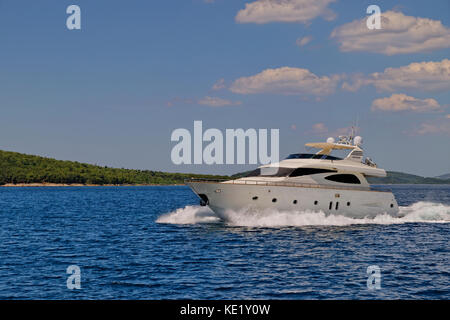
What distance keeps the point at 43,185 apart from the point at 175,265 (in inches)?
7472

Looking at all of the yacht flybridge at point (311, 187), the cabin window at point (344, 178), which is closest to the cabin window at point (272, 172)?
the yacht flybridge at point (311, 187)

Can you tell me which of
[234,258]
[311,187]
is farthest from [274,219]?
[234,258]

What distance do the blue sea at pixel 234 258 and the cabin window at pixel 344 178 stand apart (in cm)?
287

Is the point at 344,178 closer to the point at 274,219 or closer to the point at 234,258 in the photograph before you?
the point at 274,219

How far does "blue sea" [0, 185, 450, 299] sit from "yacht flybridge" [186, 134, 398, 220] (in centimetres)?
84

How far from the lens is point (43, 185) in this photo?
195 meters

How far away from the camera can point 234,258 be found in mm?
21328

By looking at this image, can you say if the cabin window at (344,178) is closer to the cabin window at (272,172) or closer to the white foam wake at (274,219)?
the white foam wake at (274,219)

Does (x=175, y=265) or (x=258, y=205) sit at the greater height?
(x=258, y=205)

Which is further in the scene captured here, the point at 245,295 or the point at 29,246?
the point at 29,246

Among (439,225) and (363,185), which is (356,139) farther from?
(439,225)
